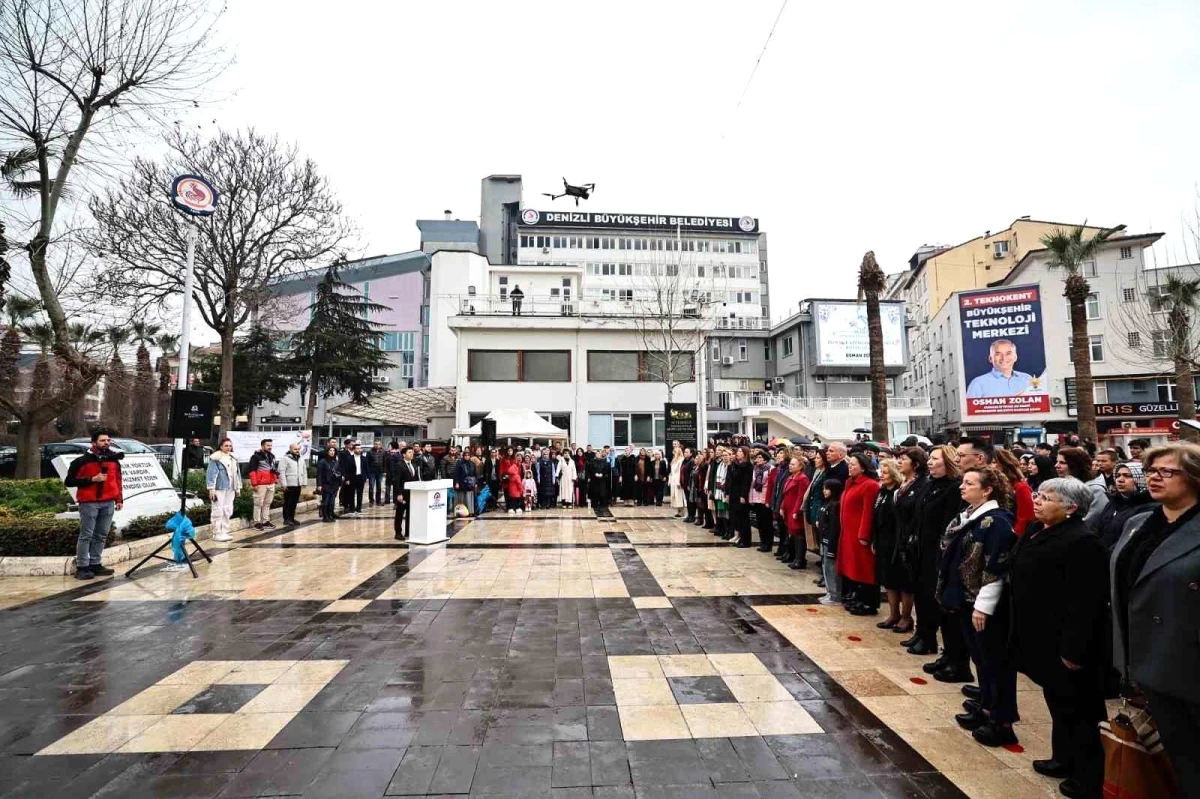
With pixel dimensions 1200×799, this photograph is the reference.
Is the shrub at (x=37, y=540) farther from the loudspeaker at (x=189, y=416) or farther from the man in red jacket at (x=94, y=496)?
the loudspeaker at (x=189, y=416)

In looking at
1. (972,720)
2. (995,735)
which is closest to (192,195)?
(972,720)

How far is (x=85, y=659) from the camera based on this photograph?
188 inches

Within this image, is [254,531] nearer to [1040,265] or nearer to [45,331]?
[45,331]

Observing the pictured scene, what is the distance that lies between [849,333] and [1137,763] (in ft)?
132

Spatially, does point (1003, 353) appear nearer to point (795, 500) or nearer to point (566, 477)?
point (566, 477)

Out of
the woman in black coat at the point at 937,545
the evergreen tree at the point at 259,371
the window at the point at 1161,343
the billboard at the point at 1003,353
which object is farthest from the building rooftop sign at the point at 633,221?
the woman in black coat at the point at 937,545

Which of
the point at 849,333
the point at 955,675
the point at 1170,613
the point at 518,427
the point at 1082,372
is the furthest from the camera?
the point at 849,333

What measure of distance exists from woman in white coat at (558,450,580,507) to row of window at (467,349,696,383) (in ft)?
31.1

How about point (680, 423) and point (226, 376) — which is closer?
point (680, 423)

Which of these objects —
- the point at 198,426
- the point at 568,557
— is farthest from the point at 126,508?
the point at 568,557

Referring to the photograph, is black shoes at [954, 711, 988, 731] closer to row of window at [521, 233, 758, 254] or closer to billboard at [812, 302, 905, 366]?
billboard at [812, 302, 905, 366]

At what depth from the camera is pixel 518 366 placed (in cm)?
2609

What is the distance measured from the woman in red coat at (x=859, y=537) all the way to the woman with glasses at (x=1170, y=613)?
3200mm

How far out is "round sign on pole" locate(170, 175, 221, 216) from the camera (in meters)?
13.6
